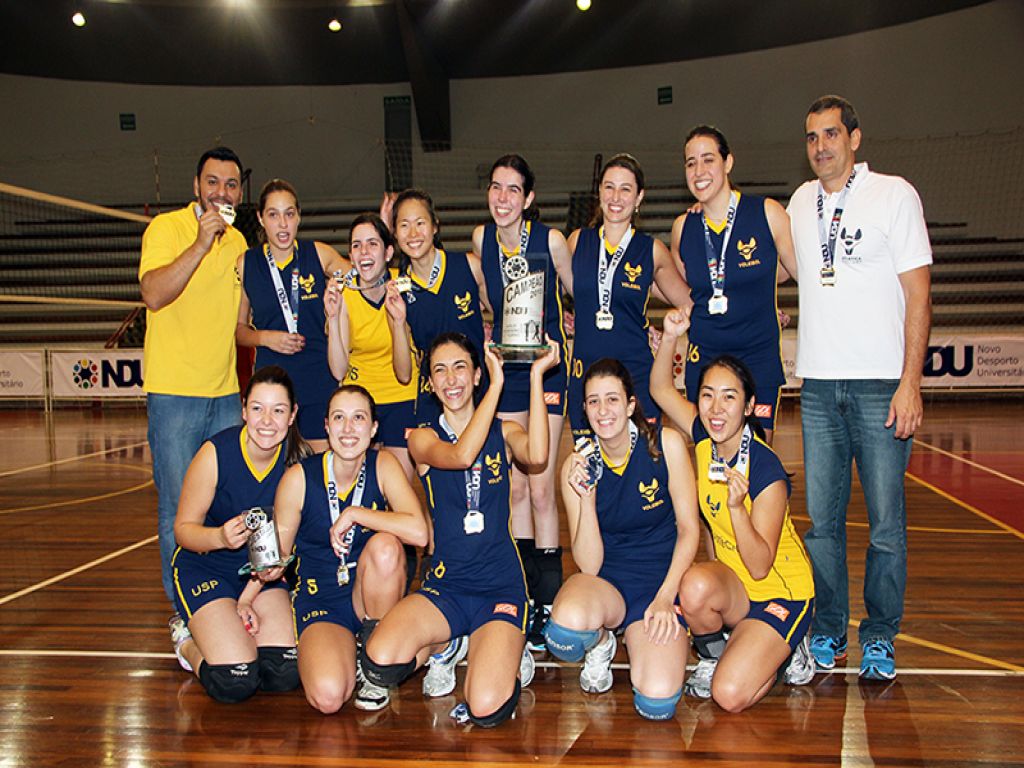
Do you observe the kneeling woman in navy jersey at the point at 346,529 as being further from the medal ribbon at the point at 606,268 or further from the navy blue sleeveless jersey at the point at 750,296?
the navy blue sleeveless jersey at the point at 750,296

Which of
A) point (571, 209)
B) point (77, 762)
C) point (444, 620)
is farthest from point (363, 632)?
point (571, 209)

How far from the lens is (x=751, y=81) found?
49.7ft

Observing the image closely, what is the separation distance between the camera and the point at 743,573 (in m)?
3.07

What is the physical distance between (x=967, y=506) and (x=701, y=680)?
371 centimetres

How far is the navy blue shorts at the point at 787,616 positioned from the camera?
2.91 metres

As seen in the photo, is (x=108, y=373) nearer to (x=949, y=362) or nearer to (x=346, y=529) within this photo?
(x=346, y=529)

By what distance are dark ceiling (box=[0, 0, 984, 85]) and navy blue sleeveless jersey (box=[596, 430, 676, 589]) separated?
12.2 meters

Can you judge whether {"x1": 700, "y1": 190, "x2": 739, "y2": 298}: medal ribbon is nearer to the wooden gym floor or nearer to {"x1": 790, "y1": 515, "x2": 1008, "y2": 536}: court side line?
the wooden gym floor

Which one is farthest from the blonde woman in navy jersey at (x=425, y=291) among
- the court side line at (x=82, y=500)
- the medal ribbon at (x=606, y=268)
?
the court side line at (x=82, y=500)

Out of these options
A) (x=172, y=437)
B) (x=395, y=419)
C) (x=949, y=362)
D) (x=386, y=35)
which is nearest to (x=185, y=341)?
(x=172, y=437)

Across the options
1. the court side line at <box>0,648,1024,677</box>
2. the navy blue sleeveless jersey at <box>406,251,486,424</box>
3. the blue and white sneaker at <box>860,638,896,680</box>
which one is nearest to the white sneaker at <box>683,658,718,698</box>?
the court side line at <box>0,648,1024,677</box>

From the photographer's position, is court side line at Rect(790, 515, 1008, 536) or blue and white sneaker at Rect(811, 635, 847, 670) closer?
blue and white sneaker at Rect(811, 635, 847, 670)

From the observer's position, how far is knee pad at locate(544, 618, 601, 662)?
9.61 feet

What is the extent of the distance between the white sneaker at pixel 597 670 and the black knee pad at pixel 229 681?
3.73ft
